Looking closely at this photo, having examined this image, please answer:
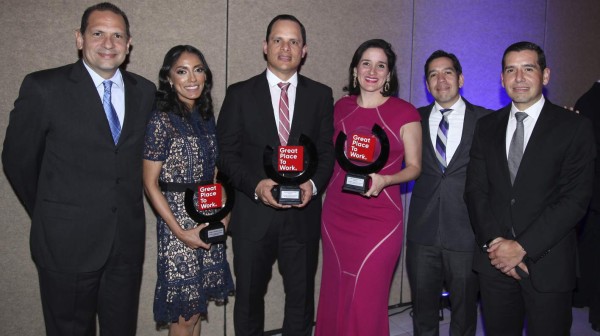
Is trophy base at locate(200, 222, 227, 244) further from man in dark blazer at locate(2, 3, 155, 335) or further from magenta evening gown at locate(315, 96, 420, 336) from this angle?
magenta evening gown at locate(315, 96, 420, 336)

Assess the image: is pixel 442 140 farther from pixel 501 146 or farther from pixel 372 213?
pixel 372 213

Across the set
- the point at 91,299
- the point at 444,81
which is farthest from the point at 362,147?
the point at 91,299

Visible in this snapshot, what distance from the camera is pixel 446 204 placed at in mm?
2504

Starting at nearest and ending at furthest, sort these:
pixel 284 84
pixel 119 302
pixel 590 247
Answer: pixel 119 302 < pixel 284 84 < pixel 590 247

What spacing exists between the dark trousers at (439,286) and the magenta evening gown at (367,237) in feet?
0.73

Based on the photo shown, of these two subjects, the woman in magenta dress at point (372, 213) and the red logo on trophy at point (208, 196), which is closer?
the red logo on trophy at point (208, 196)

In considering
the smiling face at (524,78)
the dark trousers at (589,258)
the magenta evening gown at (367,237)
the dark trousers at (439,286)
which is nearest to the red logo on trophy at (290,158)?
the magenta evening gown at (367,237)

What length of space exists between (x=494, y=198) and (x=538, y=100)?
1.74ft

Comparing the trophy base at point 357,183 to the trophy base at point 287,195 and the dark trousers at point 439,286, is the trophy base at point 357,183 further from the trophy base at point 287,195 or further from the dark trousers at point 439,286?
the dark trousers at point 439,286

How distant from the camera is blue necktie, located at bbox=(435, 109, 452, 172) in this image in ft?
8.30

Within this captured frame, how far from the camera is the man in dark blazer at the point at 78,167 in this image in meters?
1.91

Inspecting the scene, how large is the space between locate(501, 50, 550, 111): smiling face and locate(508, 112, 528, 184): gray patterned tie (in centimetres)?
8

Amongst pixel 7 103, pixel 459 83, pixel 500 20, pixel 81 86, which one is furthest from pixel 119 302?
pixel 500 20

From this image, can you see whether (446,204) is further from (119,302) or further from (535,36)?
(535,36)
